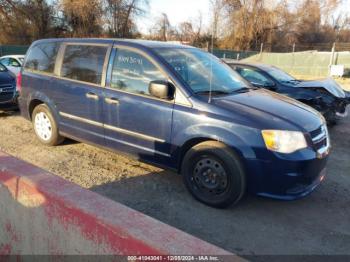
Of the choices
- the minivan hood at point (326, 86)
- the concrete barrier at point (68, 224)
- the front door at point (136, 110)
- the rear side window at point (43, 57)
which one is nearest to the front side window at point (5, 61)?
the rear side window at point (43, 57)

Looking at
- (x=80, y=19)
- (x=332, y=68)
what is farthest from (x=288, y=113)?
(x=80, y=19)

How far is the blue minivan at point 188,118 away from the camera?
3.61 meters

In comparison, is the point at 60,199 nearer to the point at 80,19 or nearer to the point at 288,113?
the point at 288,113

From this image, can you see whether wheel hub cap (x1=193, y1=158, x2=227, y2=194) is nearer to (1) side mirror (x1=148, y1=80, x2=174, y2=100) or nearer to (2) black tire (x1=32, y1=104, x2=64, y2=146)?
(1) side mirror (x1=148, y1=80, x2=174, y2=100)

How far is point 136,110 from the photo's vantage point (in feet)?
14.3

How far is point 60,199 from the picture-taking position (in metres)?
2.11

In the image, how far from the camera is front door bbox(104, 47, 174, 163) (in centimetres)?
418

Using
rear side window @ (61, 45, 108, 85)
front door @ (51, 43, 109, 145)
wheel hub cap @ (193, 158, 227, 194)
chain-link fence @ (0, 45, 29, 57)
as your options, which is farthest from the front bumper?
chain-link fence @ (0, 45, 29, 57)

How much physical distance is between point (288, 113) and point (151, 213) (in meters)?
1.89

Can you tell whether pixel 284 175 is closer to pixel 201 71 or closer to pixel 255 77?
pixel 201 71

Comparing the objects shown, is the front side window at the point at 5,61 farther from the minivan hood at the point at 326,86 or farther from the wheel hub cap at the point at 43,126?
the minivan hood at the point at 326,86

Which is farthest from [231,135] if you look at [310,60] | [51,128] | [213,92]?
[310,60]

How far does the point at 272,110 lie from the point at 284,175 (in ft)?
2.55

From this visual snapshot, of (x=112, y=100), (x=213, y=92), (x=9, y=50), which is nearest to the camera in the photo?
(x=213, y=92)
